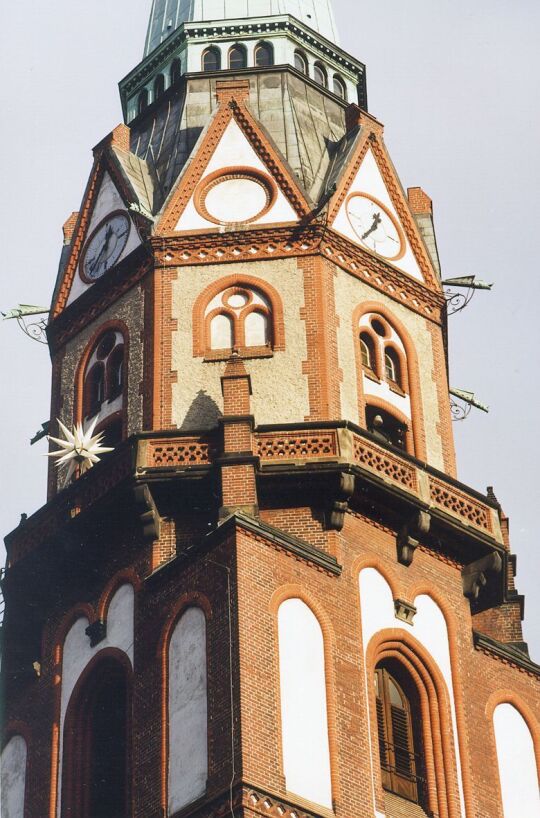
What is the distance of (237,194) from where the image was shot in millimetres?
47875

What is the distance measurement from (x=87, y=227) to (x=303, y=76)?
5978 millimetres

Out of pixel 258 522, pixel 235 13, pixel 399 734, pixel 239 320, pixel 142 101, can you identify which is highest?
pixel 235 13

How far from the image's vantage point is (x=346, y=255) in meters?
47.1

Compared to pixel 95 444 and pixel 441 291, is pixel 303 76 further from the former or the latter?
pixel 95 444

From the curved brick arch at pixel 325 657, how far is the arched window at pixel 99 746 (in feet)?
10.4

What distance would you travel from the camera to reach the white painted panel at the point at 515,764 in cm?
4225

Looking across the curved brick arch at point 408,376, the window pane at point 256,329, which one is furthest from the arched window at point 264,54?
the window pane at point 256,329

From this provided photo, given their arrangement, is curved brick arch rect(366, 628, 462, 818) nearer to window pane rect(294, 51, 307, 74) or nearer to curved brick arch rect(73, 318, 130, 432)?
curved brick arch rect(73, 318, 130, 432)

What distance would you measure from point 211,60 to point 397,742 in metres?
17.9

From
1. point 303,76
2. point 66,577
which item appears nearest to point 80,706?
point 66,577

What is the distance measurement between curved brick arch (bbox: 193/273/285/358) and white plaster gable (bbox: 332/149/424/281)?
2269mm

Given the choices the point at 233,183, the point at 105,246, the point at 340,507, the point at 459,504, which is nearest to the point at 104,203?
the point at 105,246

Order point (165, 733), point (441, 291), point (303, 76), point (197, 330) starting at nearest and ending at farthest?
point (165, 733), point (197, 330), point (441, 291), point (303, 76)

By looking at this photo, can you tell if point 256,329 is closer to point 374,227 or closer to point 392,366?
point 392,366
